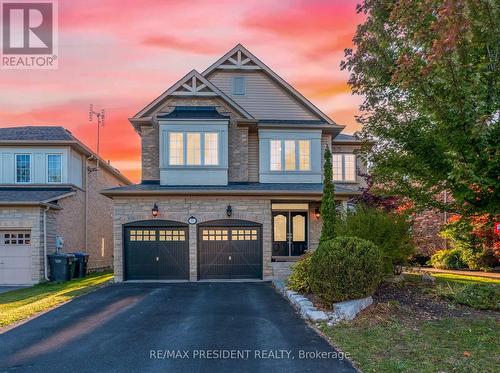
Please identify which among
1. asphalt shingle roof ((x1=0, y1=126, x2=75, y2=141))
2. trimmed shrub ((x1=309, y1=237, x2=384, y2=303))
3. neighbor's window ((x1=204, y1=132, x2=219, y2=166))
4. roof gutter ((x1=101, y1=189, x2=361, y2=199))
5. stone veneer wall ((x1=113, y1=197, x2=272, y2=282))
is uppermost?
asphalt shingle roof ((x1=0, y1=126, x2=75, y2=141))

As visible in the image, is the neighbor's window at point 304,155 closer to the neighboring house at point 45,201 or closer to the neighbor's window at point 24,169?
the neighboring house at point 45,201

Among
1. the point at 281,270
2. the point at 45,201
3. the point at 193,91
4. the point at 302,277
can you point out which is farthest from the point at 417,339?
the point at 45,201

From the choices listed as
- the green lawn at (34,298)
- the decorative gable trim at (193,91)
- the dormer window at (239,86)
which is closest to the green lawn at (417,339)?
the green lawn at (34,298)

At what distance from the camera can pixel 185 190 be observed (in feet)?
55.1

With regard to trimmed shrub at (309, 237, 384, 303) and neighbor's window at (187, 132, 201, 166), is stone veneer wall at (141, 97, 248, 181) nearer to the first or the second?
neighbor's window at (187, 132, 201, 166)

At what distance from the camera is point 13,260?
1748 centimetres

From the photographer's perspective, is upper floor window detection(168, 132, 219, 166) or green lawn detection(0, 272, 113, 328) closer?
green lawn detection(0, 272, 113, 328)

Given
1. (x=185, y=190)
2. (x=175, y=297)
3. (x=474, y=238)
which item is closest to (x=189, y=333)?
(x=175, y=297)

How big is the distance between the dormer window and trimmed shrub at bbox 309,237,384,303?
1222 centimetres

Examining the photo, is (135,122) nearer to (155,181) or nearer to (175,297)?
(155,181)

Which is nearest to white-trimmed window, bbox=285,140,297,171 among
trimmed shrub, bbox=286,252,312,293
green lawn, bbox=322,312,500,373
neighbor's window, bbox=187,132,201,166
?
neighbor's window, bbox=187,132,201,166

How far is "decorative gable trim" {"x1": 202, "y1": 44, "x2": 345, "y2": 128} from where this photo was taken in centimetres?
2002

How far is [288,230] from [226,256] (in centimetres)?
347

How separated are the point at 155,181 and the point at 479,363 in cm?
1482
